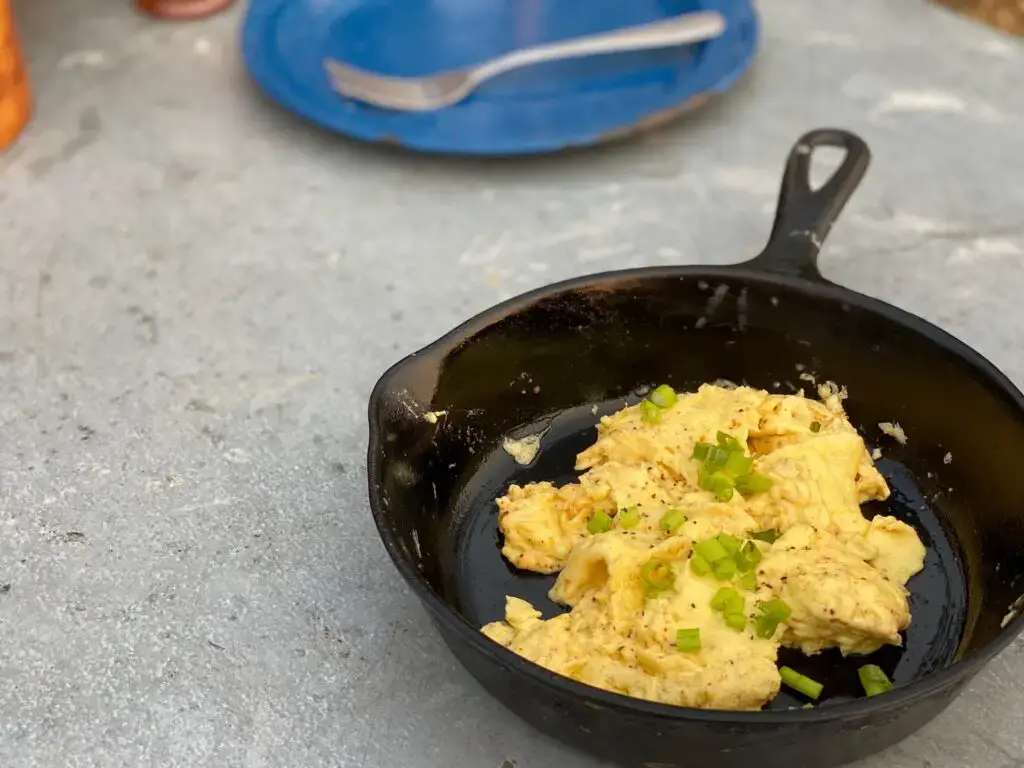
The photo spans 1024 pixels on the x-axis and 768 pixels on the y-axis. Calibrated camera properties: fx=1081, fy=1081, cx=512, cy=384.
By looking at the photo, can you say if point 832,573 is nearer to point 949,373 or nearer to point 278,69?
point 949,373

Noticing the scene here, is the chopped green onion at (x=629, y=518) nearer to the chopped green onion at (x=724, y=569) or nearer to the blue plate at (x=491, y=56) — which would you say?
the chopped green onion at (x=724, y=569)

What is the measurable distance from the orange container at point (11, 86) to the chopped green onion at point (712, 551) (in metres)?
1.17

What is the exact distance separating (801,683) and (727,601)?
8 cm

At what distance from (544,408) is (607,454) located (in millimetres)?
118

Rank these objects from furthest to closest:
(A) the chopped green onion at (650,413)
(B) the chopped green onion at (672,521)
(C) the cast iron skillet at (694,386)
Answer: (A) the chopped green onion at (650,413) < (B) the chopped green onion at (672,521) < (C) the cast iron skillet at (694,386)

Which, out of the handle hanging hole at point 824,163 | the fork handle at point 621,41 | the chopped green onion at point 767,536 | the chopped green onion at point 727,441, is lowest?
the chopped green onion at point 767,536

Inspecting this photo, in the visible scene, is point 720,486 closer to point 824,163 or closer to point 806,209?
point 806,209

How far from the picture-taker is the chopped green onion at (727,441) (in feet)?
3.18

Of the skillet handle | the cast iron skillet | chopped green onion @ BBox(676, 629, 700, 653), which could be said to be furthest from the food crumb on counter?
chopped green onion @ BBox(676, 629, 700, 653)

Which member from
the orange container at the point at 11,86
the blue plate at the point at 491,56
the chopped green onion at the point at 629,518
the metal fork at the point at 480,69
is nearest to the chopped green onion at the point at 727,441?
the chopped green onion at the point at 629,518

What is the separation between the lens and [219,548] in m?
1.05

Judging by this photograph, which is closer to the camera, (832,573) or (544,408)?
(832,573)

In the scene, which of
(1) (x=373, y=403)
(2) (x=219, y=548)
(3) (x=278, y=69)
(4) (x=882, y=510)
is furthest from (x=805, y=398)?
(3) (x=278, y=69)

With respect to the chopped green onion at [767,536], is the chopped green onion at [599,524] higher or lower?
lower
